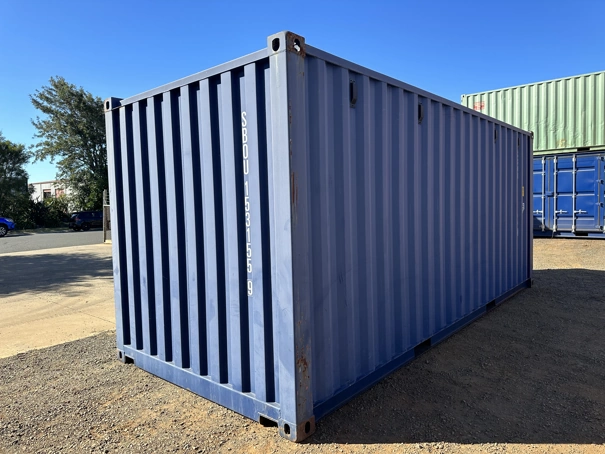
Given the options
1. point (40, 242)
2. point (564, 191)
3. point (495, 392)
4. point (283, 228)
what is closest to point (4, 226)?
point (40, 242)

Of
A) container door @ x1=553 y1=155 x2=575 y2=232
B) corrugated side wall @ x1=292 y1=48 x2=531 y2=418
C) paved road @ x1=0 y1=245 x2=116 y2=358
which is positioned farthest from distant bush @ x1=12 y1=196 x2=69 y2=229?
corrugated side wall @ x1=292 y1=48 x2=531 y2=418

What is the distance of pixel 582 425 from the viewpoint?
9.95ft

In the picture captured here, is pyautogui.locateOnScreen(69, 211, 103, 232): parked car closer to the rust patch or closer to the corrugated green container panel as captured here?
the corrugated green container panel

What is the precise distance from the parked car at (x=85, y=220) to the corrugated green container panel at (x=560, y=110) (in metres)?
27.2

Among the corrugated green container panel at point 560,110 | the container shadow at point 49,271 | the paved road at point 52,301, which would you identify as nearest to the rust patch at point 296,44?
the paved road at point 52,301

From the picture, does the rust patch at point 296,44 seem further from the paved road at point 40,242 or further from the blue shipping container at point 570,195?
the paved road at point 40,242

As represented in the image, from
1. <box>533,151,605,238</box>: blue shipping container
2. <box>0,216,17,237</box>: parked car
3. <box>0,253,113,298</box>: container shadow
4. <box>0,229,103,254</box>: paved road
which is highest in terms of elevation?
<box>533,151,605,238</box>: blue shipping container

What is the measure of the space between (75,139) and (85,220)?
35.1ft

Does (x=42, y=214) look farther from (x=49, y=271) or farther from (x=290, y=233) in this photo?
(x=290, y=233)

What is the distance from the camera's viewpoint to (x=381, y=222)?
145 inches

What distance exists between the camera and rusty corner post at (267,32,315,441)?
8.83 ft

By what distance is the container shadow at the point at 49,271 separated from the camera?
8777mm

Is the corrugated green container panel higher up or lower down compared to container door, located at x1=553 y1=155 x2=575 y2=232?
higher up

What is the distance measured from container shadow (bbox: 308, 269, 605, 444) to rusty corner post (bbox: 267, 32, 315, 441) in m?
0.34
